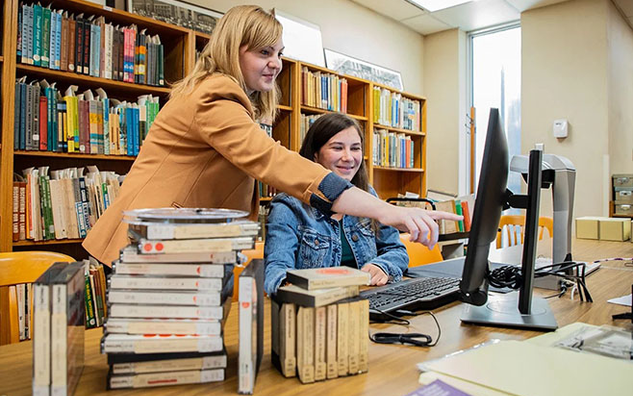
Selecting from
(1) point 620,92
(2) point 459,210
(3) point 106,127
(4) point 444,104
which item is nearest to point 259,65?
(3) point 106,127

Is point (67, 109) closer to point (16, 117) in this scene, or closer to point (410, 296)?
point (16, 117)

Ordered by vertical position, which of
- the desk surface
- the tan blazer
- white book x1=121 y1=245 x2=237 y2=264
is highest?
the tan blazer

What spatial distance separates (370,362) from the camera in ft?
2.51

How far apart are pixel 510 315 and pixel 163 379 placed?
2.38 feet

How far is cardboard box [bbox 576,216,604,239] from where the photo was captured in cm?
272

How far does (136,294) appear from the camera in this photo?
2.20 ft

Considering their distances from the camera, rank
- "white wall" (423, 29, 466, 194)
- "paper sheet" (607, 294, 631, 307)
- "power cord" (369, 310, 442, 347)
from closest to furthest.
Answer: "power cord" (369, 310, 442, 347) → "paper sheet" (607, 294, 631, 307) → "white wall" (423, 29, 466, 194)

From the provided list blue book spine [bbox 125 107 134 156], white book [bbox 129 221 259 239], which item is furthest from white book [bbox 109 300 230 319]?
blue book spine [bbox 125 107 134 156]

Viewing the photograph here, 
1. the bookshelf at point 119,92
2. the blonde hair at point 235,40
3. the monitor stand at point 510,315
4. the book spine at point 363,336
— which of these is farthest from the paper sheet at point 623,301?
the bookshelf at point 119,92

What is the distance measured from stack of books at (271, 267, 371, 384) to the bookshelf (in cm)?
180

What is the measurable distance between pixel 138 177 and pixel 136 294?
0.66m

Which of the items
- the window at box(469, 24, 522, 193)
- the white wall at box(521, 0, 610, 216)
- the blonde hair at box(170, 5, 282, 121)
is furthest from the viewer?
the window at box(469, 24, 522, 193)

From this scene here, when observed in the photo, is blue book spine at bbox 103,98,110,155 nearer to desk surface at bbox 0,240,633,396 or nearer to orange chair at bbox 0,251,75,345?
orange chair at bbox 0,251,75,345

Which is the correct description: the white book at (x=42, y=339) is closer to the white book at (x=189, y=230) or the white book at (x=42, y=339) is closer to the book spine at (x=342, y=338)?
the white book at (x=189, y=230)
